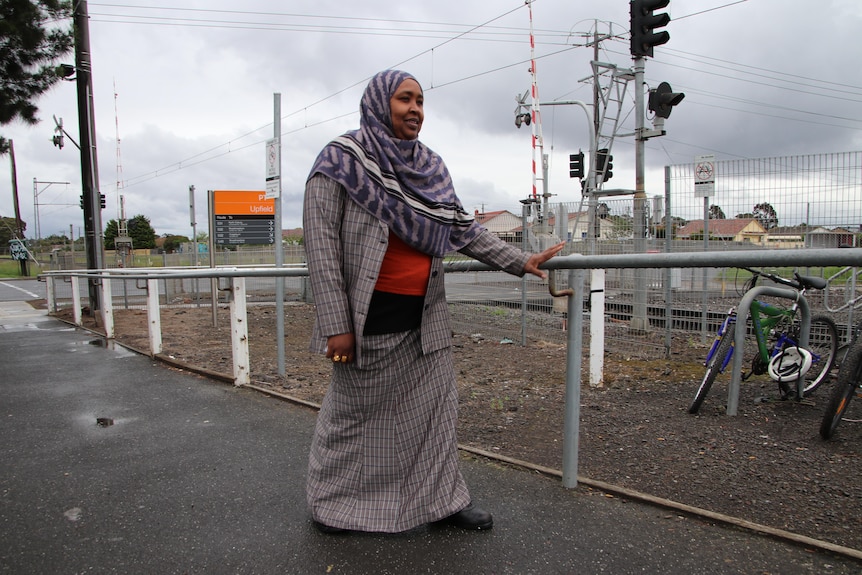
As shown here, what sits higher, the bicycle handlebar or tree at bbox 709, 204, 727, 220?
tree at bbox 709, 204, 727, 220

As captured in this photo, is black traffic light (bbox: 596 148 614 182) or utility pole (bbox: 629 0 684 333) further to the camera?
black traffic light (bbox: 596 148 614 182)

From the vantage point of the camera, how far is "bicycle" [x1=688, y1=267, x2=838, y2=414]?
416cm

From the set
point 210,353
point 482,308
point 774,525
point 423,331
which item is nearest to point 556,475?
point 774,525

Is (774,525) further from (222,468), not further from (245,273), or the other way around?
(245,273)

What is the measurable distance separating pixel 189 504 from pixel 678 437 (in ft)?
8.89

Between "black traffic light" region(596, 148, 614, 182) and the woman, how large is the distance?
17111 mm

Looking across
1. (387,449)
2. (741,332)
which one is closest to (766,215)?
(741,332)

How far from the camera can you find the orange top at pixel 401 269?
2.26m

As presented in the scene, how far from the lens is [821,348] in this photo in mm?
4684

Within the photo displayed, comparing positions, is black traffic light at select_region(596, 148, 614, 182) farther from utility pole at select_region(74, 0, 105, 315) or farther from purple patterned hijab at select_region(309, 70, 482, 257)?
purple patterned hijab at select_region(309, 70, 482, 257)

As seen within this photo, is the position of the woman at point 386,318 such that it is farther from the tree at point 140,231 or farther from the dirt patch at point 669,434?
the tree at point 140,231

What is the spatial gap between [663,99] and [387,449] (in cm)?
838

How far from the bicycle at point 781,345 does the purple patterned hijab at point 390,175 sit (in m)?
2.72

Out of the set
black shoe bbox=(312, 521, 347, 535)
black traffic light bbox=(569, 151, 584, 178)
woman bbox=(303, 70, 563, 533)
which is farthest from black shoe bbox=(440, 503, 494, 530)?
black traffic light bbox=(569, 151, 584, 178)
